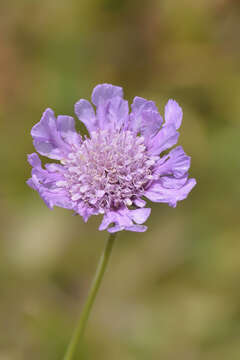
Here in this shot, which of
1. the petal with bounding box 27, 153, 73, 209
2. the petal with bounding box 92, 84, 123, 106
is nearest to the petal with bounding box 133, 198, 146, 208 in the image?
the petal with bounding box 27, 153, 73, 209

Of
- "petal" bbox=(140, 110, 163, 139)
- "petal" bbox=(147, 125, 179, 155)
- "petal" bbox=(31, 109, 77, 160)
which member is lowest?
"petal" bbox=(31, 109, 77, 160)

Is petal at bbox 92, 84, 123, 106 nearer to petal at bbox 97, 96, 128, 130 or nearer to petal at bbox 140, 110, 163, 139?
petal at bbox 97, 96, 128, 130

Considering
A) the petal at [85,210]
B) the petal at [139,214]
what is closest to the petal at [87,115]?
the petal at [85,210]

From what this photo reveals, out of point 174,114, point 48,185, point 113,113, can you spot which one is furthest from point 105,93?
point 48,185

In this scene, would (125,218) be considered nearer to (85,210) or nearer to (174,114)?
(85,210)

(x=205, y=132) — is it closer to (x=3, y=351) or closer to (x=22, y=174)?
(x=22, y=174)

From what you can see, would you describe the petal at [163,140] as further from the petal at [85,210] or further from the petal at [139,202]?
the petal at [85,210]

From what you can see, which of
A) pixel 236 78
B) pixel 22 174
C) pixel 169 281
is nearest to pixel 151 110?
pixel 169 281
